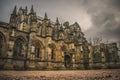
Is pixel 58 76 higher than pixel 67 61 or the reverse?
higher

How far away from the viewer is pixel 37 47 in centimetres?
2769

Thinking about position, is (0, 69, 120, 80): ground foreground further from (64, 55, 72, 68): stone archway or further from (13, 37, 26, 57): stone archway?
(64, 55, 72, 68): stone archway

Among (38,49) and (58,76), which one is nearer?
(58,76)

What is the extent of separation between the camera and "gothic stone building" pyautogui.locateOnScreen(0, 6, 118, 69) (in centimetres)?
2198

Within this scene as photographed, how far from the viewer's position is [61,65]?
29562mm

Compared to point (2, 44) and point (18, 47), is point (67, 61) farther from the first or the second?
point (2, 44)

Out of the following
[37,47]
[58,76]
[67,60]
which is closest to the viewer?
A: [58,76]

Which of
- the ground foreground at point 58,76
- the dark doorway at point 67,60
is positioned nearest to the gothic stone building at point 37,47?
the dark doorway at point 67,60

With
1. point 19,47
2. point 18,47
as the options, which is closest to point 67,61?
point 19,47

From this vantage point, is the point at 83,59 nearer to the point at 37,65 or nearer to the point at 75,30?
the point at 75,30

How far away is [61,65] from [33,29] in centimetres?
1148

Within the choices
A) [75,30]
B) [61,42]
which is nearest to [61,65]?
[61,42]

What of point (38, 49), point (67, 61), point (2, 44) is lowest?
point (67, 61)

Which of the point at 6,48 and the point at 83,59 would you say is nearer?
the point at 6,48
